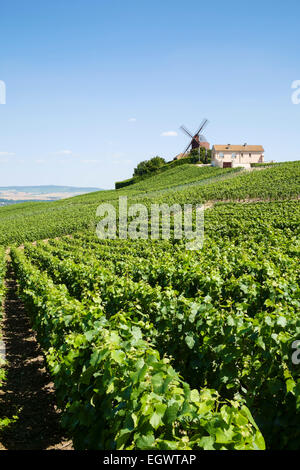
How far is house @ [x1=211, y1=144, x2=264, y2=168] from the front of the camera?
8051cm

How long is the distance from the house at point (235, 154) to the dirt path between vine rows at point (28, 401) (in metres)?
73.8

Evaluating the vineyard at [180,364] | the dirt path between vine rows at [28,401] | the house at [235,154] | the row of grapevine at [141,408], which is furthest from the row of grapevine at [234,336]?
the house at [235,154]

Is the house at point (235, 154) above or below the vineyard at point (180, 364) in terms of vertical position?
above

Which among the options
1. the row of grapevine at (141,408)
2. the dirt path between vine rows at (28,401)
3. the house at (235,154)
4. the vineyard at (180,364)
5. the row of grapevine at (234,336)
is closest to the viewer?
the row of grapevine at (141,408)

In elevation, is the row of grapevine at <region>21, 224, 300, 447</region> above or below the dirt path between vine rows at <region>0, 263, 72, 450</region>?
above

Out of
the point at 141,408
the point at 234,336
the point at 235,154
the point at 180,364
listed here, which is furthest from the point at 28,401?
the point at 235,154

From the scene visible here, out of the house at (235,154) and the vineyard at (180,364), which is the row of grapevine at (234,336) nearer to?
the vineyard at (180,364)

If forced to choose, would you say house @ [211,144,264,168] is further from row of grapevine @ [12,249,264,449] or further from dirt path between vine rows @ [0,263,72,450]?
row of grapevine @ [12,249,264,449]

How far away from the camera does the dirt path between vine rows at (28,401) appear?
5122 millimetres

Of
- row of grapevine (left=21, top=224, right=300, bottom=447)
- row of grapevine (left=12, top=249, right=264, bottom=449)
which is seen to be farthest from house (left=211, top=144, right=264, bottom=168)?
row of grapevine (left=12, top=249, right=264, bottom=449)

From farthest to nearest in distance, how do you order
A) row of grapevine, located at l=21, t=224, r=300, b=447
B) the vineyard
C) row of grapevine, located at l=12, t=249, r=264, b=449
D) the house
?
the house → row of grapevine, located at l=21, t=224, r=300, b=447 → the vineyard → row of grapevine, located at l=12, t=249, r=264, b=449

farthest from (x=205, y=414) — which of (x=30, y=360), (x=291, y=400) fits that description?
(x=30, y=360)

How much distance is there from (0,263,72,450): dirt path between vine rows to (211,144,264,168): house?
73793mm
